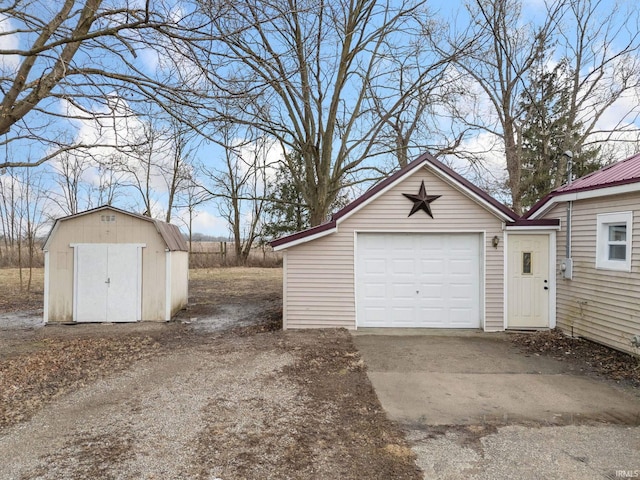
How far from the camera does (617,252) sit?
725 centimetres

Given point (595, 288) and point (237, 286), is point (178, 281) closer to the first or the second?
point (237, 286)

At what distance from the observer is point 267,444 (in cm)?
381

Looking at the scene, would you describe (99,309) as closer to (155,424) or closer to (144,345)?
(144,345)

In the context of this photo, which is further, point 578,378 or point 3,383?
point 578,378

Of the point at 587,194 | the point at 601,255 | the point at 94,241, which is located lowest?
the point at 601,255

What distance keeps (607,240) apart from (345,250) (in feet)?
16.4

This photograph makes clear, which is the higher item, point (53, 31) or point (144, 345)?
point (53, 31)

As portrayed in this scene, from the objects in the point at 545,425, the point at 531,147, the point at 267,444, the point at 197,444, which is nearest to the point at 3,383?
the point at 197,444

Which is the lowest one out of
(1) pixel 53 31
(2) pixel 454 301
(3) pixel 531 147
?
(2) pixel 454 301

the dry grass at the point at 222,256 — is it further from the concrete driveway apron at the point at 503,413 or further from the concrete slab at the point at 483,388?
the concrete driveway apron at the point at 503,413

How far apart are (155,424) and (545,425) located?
4.17 m

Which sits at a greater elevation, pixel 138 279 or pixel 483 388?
pixel 138 279

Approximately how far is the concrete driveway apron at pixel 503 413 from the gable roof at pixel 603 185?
126 inches

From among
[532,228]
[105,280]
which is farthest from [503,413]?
[105,280]
